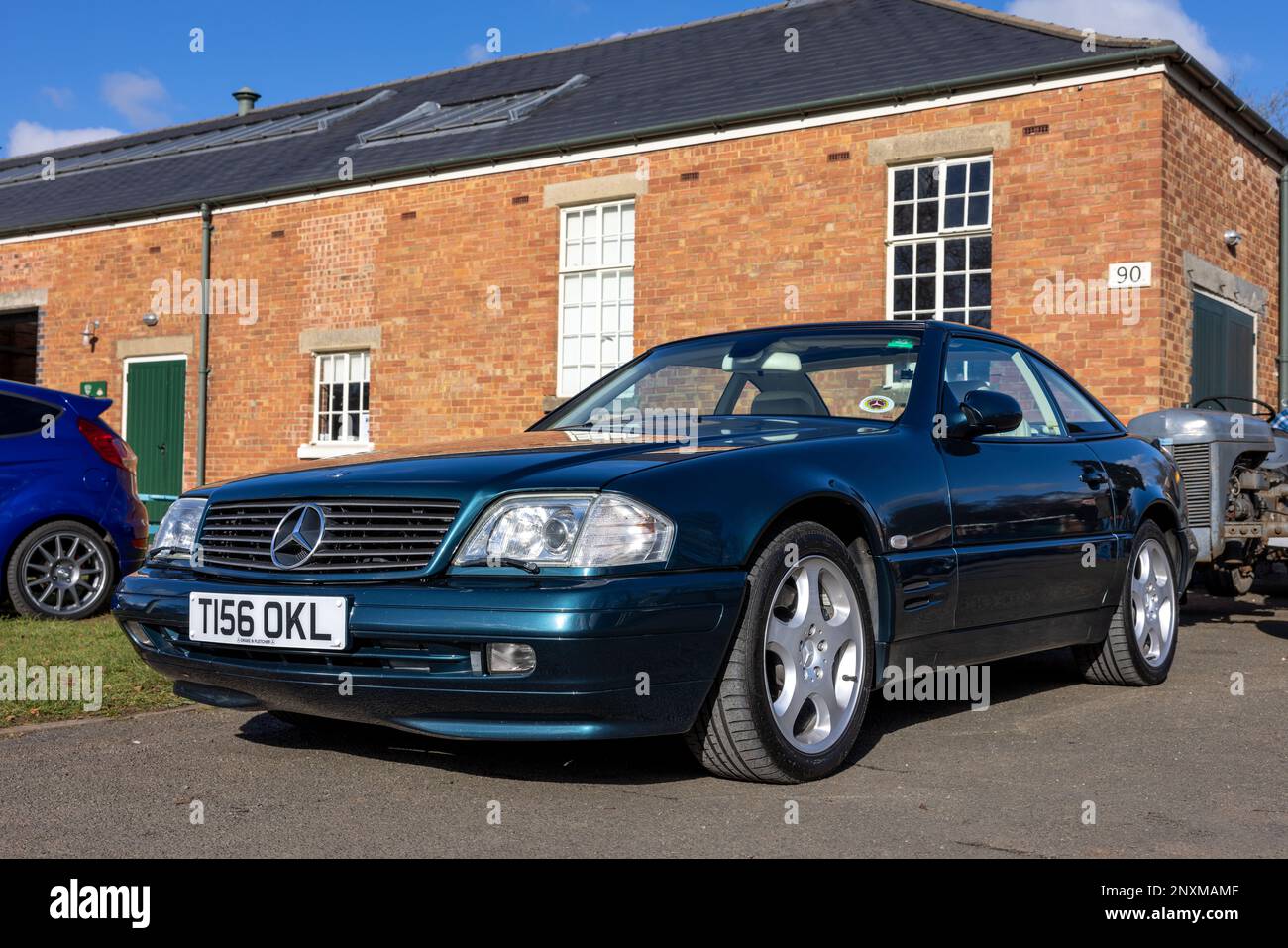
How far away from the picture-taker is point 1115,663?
5750 millimetres

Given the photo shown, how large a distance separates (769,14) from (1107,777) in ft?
48.1

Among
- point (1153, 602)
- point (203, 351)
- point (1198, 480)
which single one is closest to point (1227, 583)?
point (1198, 480)

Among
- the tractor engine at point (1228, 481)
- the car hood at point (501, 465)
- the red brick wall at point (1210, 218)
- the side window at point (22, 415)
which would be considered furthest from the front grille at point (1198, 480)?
the side window at point (22, 415)

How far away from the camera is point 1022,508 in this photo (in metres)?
4.89

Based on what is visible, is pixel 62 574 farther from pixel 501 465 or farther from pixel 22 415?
pixel 501 465

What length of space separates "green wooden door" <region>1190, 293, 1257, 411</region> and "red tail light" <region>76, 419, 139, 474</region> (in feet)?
28.4

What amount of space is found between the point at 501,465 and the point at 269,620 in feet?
2.50

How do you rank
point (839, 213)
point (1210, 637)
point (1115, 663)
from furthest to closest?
1. point (839, 213)
2. point (1210, 637)
3. point (1115, 663)

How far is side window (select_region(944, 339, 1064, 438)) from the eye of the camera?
5.05m

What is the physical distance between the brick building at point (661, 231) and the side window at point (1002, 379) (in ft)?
19.4

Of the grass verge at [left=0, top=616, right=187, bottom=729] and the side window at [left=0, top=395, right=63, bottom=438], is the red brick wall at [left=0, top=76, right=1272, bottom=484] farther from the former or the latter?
→ the grass verge at [left=0, top=616, right=187, bottom=729]

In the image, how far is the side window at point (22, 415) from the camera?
7.71m

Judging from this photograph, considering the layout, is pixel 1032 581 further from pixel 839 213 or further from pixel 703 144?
pixel 703 144
